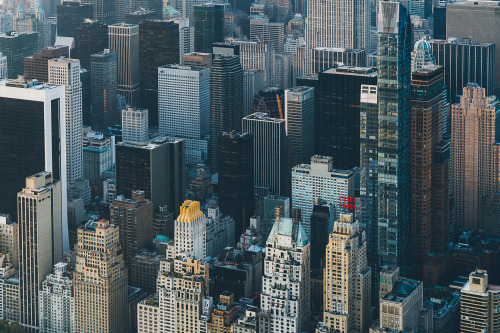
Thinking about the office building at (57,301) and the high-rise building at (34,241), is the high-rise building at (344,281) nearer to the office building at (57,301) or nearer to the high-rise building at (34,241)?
the office building at (57,301)

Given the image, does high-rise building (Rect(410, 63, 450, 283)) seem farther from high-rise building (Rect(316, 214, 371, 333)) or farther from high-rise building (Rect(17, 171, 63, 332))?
high-rise building (Rect(17, 171, 63, 332))

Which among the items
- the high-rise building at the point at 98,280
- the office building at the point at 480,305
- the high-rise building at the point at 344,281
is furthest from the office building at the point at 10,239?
the office building at the point at 480,305

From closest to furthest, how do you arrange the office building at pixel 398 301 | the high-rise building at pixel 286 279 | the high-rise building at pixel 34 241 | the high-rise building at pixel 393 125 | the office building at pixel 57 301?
1. the office building at pixel 398 301
2. the high-rise building at pixel 286 279
3. the office building at pixel 57 301
4. the high-rise building at pixel 34 241
5. the high-rise building at pixel 393 125

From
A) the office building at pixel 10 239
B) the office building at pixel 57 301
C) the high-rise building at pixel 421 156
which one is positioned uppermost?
the high-rise building at pixel 421 156

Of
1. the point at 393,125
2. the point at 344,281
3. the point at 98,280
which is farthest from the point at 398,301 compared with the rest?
the point at 98,280

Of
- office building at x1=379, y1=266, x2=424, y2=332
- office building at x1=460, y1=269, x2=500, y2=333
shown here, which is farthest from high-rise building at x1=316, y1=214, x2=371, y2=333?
office building at x1=460, y1=269, x2=500, y2=333

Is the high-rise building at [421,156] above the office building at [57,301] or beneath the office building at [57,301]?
above

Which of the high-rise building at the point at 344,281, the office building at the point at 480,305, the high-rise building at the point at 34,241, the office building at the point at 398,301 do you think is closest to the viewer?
the office building at the point at 398,301
